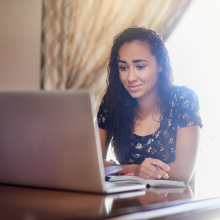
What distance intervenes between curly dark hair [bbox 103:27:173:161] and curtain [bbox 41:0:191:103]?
1.62 feet

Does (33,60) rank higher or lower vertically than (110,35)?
lower

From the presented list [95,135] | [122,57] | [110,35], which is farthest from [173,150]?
[110,35]

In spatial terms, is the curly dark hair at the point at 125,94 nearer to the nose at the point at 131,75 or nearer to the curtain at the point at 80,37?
the nose at the point at 131,75

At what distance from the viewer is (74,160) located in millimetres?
612

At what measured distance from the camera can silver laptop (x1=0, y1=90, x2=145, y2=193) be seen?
0.59 m

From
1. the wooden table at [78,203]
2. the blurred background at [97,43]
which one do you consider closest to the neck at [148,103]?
the blurred background at [97,43]

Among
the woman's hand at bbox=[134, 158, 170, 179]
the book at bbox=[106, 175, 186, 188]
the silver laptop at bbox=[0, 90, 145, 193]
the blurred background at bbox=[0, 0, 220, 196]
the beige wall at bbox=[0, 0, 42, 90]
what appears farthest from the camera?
the beige wall at bbox=[0, 0, 42, 90]

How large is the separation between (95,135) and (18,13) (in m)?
2.11

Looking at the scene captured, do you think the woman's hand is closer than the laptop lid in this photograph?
No

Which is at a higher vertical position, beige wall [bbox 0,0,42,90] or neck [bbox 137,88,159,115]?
beige wall [bbox 0,0,42,90]

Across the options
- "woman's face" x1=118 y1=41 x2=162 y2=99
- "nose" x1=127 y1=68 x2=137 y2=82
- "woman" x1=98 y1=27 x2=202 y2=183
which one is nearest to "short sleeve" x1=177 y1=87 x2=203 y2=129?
"woman" x1=98 y1=27 x2=202 y2=183

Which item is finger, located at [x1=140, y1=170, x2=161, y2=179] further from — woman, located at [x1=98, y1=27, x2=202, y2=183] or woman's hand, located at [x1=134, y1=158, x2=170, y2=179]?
woman, located at [x1=98, y1=27, x2=202, y2=183]

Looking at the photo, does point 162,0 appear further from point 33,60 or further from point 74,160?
point 74,160

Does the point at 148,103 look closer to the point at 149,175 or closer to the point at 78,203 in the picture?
the point at 149,175
